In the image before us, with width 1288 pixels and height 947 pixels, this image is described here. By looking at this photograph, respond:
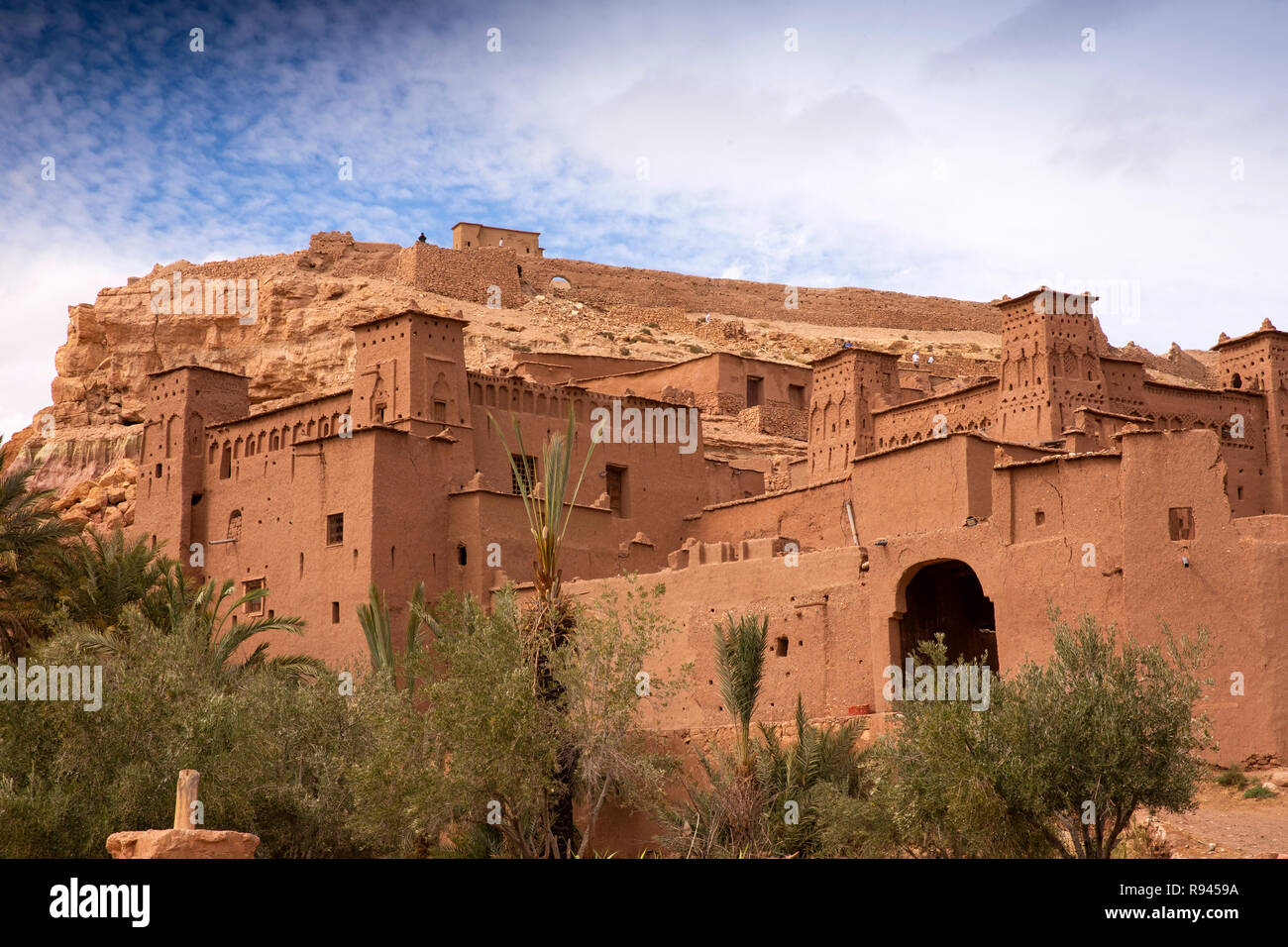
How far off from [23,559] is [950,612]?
16.8 meters

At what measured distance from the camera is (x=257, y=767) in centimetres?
2208

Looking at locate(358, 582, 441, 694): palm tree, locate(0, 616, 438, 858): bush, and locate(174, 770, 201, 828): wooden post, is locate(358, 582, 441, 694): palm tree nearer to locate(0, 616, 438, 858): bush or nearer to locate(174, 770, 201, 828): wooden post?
locate(0, 616, 438, 858): bush

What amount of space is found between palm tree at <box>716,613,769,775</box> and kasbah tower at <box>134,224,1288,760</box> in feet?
8.39

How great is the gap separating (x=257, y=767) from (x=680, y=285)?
5391 cm

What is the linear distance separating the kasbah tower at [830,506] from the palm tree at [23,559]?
6.52 meters

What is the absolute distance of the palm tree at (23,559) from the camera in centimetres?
→ 2728

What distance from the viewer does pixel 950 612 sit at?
29734mm

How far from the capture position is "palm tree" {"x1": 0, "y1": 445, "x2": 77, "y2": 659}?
89.5 ft

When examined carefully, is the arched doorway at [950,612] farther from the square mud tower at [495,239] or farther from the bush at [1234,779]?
the square mud tower at [495,239]

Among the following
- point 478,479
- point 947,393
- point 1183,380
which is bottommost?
point 478,479

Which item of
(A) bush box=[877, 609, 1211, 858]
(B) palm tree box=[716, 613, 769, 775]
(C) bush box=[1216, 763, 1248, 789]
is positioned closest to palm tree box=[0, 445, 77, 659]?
(B) palm tree box=[716, 613, 769, 775]
